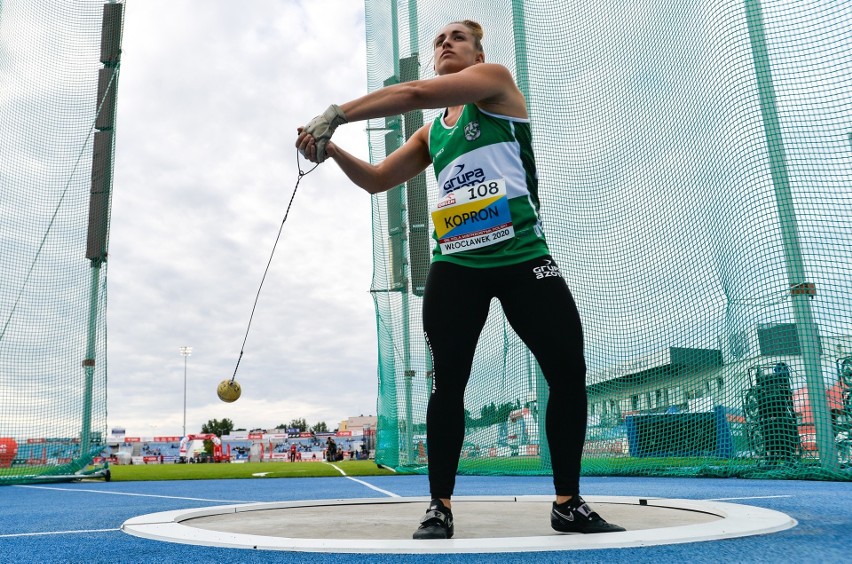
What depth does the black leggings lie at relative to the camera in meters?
2.14

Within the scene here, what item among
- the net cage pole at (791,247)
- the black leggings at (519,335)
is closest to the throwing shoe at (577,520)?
the black leggings at (519,335)

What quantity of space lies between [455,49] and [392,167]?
0.52m

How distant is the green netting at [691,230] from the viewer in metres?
4.57

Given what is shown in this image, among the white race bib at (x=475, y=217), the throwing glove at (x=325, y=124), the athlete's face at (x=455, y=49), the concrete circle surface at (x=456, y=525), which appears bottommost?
the concrete circle surface at (x=456, y=525)

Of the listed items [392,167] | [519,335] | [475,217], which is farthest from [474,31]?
[519,335]

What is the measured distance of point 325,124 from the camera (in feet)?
6.53

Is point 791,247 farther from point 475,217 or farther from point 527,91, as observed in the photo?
point 527,91

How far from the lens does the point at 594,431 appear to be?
22.5 feet

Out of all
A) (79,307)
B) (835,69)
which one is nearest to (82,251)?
(79,307)

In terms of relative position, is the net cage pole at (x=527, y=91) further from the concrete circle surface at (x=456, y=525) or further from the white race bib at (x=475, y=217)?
the white race bib at (x=475, y=217)

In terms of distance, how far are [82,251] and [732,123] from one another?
8214 millimetres

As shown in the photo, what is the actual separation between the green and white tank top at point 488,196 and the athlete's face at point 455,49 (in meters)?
0.18

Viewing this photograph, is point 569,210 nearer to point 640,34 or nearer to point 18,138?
point 640,34

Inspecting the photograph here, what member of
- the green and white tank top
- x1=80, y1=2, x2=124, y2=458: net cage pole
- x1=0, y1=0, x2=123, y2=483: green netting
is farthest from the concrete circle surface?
x1=0, y1=0, x2=123, y2=483: green netting
